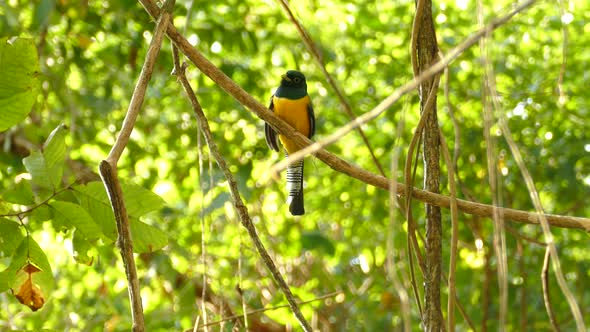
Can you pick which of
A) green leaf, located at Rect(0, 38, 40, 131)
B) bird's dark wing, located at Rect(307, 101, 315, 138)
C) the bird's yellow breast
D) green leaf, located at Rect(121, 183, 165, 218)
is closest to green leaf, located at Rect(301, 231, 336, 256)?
the bird's yellow breast

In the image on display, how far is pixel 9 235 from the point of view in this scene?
167 centimetres

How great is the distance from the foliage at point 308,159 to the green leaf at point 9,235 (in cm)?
225

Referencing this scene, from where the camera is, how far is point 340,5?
16.8ft

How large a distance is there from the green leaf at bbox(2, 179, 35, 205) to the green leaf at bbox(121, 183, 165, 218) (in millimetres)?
212

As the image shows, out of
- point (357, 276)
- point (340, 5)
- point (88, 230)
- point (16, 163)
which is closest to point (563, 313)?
point (357, 276)

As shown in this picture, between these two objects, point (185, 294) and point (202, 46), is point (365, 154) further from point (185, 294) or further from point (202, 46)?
point (185, 294)

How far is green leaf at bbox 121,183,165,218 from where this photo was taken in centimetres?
173

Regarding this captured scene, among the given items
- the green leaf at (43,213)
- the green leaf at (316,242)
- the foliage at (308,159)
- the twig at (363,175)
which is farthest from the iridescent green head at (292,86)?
the green leaf at (43,213)

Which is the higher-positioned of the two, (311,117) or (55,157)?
(311,117)

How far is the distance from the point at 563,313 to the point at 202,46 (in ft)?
9.88

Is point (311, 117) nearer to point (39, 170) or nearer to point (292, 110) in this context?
point (292, 110)

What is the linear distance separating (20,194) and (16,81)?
0.26m

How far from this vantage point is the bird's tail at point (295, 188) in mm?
3684

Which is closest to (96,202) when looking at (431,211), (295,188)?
(431,211)
